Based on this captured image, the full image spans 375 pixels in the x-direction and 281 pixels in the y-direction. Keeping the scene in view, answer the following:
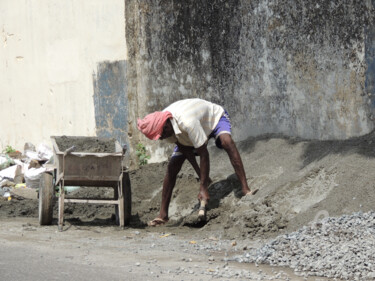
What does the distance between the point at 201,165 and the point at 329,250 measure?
2.74 meters

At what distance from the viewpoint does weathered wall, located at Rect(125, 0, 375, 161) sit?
30.9 feet

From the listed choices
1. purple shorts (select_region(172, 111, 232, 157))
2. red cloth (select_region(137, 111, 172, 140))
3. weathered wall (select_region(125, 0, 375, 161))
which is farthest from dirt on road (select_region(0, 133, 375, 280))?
red cloth (select_region(137, 111, 172, 140))

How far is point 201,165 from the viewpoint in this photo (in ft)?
29.7

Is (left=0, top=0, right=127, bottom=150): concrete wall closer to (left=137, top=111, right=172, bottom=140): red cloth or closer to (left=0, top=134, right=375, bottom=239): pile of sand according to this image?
(left=0, top=134, right=375, bottom=239): pile of sand

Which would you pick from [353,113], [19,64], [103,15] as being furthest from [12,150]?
[353,113]

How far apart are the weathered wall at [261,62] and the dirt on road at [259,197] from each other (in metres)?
0.38

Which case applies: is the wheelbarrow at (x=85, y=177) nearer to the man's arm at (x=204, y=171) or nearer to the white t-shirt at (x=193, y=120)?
the white t-shirt at (x=193, y=120)

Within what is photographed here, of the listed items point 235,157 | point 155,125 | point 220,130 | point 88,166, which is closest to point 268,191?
point 235,157

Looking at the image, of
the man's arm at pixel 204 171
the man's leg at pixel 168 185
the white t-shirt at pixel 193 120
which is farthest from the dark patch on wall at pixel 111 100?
the man's arm at pixel 204 171

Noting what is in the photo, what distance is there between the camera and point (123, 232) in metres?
8.91

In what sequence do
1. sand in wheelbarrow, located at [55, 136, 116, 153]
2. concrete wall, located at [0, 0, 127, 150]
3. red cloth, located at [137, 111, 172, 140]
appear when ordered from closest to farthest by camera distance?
1. red cloth, located at [137, 111, 172, 140]
2. sand in wheelbarrow, located at [55, 136, 116, 153]
3. concrete wall, located at [0, 0, 127, 150]

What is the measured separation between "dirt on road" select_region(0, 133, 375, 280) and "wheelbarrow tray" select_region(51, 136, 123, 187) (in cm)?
62

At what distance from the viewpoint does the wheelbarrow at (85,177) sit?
29.4 feet

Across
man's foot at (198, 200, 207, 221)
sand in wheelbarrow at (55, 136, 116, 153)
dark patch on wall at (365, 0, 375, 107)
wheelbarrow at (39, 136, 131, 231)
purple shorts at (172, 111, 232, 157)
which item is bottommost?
man's foot at (198, 200, 207, 221)
